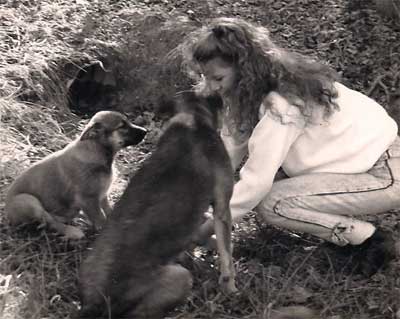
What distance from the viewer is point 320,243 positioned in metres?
5.22

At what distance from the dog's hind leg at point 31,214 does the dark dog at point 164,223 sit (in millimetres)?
1099

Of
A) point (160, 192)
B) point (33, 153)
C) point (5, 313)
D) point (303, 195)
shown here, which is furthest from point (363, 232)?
point (33, 153)

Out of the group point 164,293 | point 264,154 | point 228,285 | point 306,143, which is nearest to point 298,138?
point 306,143

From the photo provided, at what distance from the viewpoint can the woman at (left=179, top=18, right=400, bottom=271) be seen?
4.54 meters

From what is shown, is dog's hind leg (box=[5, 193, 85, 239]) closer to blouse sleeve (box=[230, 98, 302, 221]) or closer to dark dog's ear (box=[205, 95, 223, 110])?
blouse sleeve (box=[230, 98, 302, 221])

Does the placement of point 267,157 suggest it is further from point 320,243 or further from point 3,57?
point 3,57

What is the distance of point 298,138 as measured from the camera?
187 inches

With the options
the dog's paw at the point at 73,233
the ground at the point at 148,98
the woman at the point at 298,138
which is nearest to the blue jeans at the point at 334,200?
the woman at the point at 298,138

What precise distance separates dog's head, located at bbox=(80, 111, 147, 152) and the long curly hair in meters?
0.83

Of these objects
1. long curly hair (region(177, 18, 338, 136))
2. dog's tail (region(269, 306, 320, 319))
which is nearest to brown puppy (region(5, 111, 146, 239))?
long curly hair (region(177, 18, 338, 136))

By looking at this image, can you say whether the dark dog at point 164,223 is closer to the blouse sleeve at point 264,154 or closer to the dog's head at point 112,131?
the blouse sleeve at point 264,154

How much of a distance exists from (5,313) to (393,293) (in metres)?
2.22

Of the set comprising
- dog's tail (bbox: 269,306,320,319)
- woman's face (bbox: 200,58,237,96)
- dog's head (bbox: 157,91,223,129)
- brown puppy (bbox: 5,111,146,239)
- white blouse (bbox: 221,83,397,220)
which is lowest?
dog's tail (bbox: 269,306,320,319)

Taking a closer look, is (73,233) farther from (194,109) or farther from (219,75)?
(219,75)
